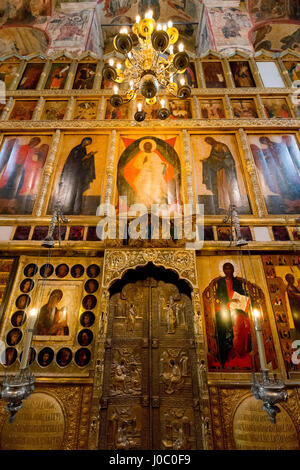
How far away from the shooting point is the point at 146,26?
4.42m

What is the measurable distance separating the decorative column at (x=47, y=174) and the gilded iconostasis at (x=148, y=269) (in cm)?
4

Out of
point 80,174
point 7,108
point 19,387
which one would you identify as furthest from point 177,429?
point 7,108

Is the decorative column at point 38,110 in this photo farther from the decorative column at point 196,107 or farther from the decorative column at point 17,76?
the decorative column at point 196,107

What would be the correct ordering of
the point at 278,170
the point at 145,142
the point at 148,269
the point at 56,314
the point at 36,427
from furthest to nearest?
the point at 145,142
the point at 278,170
the point at 148,269
the point at 56,314
the point at 36,427

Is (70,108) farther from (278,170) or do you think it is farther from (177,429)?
(177,429)

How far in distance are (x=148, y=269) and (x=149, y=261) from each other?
0.43 m

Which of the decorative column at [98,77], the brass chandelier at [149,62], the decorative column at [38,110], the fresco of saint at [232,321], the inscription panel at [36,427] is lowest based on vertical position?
the inscription panel at [36,427]

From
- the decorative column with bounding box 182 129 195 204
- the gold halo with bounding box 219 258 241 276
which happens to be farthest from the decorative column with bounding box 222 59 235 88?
the gold halo with bounding box 219 258 241 276

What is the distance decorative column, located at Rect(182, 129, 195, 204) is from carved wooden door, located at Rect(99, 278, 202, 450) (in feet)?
7.59

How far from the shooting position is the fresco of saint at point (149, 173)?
6.52 metres

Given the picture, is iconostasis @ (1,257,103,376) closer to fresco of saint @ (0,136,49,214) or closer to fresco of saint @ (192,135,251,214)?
fresco of saint @ (0,136,49,214)

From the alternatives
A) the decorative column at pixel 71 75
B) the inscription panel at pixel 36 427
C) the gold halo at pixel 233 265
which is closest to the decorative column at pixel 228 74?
the decorative column at pixel 71 75

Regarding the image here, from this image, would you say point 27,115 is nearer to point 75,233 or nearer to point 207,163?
point 75,233

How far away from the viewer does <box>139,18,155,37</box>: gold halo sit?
4348mm
